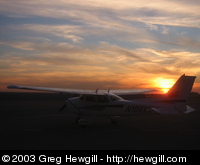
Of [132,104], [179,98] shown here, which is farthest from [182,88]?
[132,104]

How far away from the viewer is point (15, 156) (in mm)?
7988

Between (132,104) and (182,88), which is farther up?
(182,88)

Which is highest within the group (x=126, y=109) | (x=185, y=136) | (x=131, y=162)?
(x=126, y=109)

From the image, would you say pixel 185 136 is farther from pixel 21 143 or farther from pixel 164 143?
pixel 21 143

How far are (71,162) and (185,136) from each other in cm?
635

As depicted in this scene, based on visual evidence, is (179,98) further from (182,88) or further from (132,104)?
(132,104)

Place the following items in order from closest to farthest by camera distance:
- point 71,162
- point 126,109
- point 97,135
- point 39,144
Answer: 1. point 71,162
2. point 39,144
3. point 97,135
4. point 126,109

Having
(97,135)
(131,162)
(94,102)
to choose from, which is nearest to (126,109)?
(94,102)

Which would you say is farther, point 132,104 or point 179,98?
point 132,104

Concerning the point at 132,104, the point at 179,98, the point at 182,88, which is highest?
the point at 182,88

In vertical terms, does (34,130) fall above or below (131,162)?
above

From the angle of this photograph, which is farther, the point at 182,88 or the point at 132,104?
the point at 132,104

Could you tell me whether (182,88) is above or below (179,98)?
above

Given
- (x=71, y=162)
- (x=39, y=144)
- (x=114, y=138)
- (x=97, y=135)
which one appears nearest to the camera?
(x=71, y=162)
